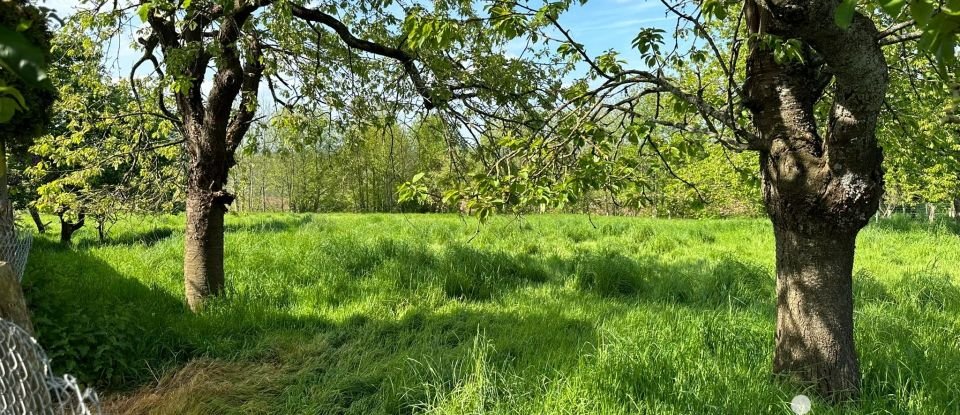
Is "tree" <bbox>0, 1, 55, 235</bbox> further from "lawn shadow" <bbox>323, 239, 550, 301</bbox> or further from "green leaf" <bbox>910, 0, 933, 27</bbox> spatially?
"lawn shadow" <bbox>323, 239, 550, 301</bbox>

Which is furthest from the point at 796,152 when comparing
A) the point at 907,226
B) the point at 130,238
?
the point at 907,226

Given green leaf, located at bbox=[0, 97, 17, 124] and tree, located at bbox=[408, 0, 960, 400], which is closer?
green leaf, located at bbox=[0, 97, 17, 124]

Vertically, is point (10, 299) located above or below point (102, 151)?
below

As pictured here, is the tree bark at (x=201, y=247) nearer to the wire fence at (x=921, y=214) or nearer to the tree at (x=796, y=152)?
the tree at (x=796, y=152)

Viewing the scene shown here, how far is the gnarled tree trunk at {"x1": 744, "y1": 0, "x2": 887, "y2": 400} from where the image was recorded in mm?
2688

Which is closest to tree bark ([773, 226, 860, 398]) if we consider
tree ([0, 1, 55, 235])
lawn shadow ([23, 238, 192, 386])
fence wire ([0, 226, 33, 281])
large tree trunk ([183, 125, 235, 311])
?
tree ([0, 1, 55, 235])

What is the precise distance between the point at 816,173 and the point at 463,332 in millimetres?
3228

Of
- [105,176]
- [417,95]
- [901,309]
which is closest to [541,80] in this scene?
[417,95]

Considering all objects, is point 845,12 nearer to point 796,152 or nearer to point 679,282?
point 796,152

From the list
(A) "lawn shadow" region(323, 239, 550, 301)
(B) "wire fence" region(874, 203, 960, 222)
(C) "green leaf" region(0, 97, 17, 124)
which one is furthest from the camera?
(B) "wire fence" region(874, 203, 960, 222)


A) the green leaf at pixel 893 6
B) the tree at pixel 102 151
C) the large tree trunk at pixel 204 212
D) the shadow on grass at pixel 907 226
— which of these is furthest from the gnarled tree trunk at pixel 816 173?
the shadow on grass at pixel 907 226

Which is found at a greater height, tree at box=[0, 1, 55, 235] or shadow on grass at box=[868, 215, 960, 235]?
tree at box=[0, 1, 55, 235]

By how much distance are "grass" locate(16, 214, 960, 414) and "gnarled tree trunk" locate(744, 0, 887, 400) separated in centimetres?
32

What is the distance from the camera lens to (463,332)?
5164mm
